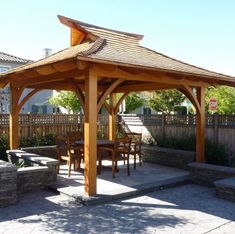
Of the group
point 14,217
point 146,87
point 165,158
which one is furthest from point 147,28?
point 14,217

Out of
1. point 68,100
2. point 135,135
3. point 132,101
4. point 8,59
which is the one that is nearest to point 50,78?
point 135,135

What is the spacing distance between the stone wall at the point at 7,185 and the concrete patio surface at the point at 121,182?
1148mm

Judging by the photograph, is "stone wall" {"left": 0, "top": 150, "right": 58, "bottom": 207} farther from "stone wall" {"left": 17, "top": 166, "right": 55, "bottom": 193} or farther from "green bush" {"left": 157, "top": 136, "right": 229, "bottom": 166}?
"green bush" {"left": 157, "top": 136, "right": 229, "bottom": 166}

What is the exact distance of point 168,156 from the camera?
1110cm

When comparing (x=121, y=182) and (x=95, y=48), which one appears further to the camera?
(x=121, y=182)

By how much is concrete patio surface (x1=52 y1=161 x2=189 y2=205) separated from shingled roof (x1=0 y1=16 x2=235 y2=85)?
2.83 meters

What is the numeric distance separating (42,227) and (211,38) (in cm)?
1115

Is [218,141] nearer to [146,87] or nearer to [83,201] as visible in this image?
[146,87]

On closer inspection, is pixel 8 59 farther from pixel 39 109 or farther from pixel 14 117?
pixel 14 117

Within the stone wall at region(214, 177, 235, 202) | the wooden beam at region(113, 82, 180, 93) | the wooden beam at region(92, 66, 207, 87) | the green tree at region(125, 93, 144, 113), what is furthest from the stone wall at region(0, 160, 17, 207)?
the green tree at region(125, 93, 144, 113)

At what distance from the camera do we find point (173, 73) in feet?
27.1

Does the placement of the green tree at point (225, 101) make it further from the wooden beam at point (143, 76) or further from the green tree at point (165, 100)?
the wooden beam at point (143, 76)

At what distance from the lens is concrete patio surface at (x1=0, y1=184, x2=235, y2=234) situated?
5586 millimetres

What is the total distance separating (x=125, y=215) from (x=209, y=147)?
17.4 ft
